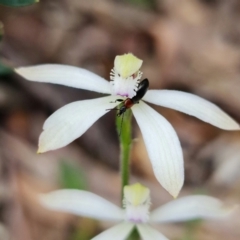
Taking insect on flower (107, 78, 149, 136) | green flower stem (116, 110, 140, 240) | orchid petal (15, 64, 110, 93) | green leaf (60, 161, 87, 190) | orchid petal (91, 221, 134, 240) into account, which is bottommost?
orchid petal (91, 221, 134, 240)

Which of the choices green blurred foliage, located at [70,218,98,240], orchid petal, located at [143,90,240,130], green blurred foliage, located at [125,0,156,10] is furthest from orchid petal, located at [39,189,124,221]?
green blurred foliage, located at [125,0,156,10]

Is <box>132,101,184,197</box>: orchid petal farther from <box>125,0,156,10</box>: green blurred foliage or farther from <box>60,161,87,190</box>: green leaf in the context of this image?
<box>125,0,156,10</box>: green blurred foliage

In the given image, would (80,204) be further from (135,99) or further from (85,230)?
(85,230)

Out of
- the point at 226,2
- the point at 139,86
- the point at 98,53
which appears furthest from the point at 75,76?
the point at 226,2

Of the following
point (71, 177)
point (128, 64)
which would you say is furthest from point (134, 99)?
point (71, 177)

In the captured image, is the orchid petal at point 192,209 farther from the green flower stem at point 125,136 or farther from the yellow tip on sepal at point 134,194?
the green flower stem at point 125,136

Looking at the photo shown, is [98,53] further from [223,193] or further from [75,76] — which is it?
[75,76]
